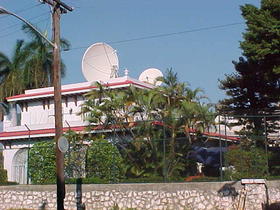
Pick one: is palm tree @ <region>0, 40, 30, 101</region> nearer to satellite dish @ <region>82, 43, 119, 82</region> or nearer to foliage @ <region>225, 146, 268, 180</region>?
satellite dish @ <region>82, 43, 119, 82</region>

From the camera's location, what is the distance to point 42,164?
27.8 m

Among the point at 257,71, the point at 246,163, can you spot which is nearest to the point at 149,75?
the point at 257,71

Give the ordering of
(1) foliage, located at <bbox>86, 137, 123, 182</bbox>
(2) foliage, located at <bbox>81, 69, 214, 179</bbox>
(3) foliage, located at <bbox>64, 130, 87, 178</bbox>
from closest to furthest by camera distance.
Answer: (2) foliage, located at <bbox>81, 69, 214, 179</bbox> < (1) foliage, located at <bbox>86, 137, 123, 182</bbox> < (3) foliage, located at <bbox>64, 130, 87, 178</bbox>

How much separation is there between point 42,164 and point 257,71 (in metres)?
12.9

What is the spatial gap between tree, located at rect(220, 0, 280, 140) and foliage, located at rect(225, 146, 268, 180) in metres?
1.13

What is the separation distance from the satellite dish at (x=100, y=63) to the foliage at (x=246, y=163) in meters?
17.8

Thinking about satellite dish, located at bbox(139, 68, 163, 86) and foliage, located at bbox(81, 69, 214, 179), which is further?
satellite dish, located at bbox(139, 68, 163, 86)

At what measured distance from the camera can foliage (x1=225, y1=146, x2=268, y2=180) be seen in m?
22.5

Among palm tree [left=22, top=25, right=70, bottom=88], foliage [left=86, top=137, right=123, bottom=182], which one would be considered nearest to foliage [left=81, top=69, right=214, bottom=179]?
foliage [left=86, top=137, right=123, bottom=182]

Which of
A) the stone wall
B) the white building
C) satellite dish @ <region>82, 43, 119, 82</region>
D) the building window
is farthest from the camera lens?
satellite dish @ <region>82, 43, 119, 82</region>

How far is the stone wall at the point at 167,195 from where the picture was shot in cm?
2141

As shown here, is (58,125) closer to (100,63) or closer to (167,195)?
(167,195)

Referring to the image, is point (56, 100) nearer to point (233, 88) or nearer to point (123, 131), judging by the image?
point (123, 131)

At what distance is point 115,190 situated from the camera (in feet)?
76.2
